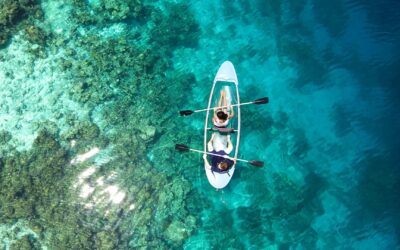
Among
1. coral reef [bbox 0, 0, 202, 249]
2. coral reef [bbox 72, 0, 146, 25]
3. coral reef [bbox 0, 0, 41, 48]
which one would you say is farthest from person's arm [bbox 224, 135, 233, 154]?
coral reef [bbox 0, 0, 41, 48]

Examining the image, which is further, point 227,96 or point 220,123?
point 227,96

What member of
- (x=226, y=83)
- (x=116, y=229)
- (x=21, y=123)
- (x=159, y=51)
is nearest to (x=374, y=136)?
(x=226, y=83)

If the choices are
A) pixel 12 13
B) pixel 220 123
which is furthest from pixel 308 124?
pixel 12 13

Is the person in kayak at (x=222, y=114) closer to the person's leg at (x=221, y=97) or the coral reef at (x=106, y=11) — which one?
the person's leg at (x=221, y=97)

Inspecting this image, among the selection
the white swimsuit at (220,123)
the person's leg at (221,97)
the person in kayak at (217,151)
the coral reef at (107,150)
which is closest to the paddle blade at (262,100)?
the person's leg at (221,97)

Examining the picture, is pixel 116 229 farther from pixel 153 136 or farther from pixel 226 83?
pixel 226 83

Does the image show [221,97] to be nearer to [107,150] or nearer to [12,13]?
[107,150]
